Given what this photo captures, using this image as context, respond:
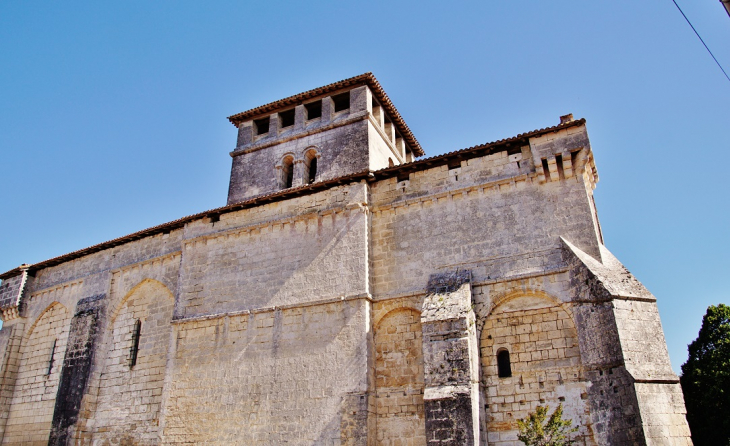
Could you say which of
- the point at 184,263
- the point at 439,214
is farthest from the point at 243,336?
the point at 439,214

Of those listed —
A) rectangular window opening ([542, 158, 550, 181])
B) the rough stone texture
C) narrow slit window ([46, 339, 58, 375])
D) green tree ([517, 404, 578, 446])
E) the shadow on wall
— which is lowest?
green tree ([517, 404, 578, 446])

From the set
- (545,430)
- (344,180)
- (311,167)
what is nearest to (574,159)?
(344,180)

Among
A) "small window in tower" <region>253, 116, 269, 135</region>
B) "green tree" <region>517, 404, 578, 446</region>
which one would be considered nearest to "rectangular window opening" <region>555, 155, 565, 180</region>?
"green tree" <region>517, 404, 578, 446</region>

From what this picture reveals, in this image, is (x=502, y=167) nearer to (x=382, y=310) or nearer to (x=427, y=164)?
(x=427, y=164)

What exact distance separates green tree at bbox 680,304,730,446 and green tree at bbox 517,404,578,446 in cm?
1329

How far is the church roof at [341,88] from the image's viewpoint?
1861cm

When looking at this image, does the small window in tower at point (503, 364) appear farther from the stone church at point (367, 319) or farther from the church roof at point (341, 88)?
the church roof at point (341, 88)

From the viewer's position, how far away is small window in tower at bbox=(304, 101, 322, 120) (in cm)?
1958

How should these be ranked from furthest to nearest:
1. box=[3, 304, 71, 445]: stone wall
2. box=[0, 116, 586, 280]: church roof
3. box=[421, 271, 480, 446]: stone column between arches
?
box=[3, 304, 71, 445]: stone wall
box=[0, 116, 586, 280]: church roof
box=[421, 271, 480, 446]: stone column between arches

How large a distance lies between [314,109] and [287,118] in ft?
3.82

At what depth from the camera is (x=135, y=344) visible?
16.5 meters

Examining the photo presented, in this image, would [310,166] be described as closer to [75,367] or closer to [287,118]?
[287,118]

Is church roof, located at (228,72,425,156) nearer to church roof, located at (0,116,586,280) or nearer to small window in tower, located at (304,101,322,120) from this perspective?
small window in tower, located at (304,101,322,120)

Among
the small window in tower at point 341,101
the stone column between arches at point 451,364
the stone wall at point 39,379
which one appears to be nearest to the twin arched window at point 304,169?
the small window in tower at point 341,101
